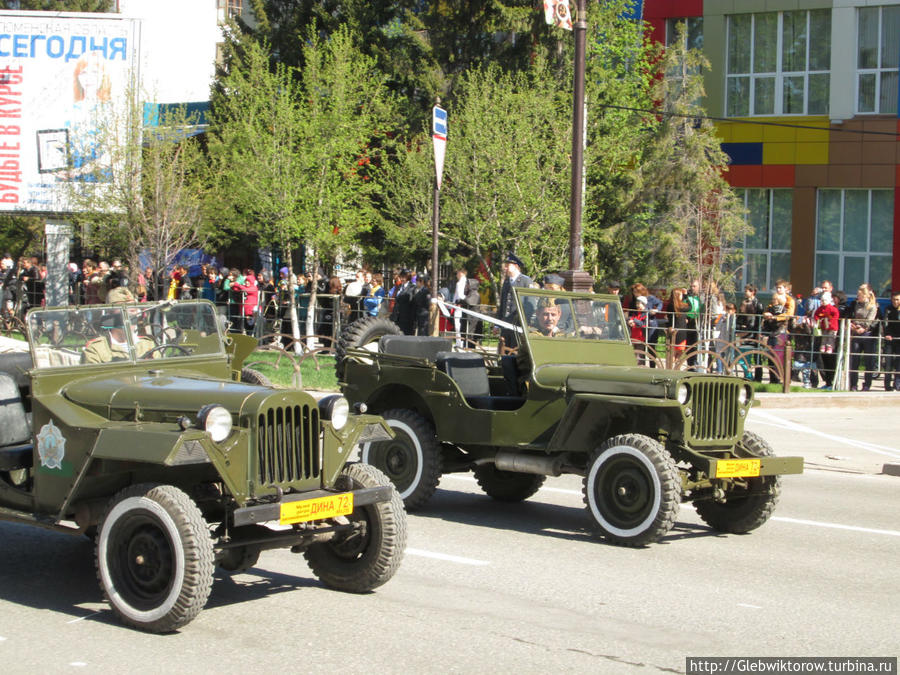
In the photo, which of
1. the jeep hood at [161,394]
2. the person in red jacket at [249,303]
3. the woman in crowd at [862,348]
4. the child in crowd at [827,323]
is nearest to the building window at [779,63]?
the child in crowd at [827,323]

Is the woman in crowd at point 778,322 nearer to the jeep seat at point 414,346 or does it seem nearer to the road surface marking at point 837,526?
the road surface marking at point 837,526

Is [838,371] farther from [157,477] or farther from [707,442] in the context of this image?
[157,477]

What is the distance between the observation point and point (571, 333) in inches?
389

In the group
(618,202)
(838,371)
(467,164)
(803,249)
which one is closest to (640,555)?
(838,371)

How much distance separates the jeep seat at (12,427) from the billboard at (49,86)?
22.8 m

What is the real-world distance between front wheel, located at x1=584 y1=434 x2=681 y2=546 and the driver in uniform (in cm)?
344

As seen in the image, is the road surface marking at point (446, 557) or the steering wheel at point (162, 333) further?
the road surface marking at point (446, 557)

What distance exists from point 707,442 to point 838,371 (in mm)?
11628

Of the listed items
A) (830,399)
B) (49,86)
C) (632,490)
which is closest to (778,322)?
(830,399)

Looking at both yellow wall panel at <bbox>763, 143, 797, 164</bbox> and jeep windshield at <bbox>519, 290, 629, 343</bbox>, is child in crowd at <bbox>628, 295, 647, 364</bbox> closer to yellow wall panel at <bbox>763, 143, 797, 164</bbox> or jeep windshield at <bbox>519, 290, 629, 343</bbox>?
jeep windshield at <bbox>519, 290, 629, 343</bbox>

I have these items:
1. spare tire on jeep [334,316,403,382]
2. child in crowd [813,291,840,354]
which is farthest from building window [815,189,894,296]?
spare tire on jeep [334,316,403,382]

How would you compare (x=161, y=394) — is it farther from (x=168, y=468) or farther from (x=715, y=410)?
(x=715, y=410)

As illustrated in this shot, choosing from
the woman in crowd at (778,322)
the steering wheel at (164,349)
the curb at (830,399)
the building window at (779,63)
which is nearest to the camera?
the steering wheel at (164,349)

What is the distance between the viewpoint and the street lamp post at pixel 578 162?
1675cm
